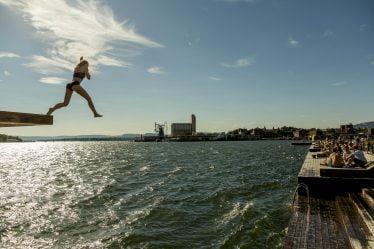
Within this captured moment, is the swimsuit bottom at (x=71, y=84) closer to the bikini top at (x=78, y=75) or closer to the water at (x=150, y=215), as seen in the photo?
the bikini top at (x=78, y=75)

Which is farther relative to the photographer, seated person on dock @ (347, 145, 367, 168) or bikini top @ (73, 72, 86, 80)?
seated person on dock @ (347, 145, 367, 168)

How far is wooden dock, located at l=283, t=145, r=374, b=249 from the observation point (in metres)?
9.56

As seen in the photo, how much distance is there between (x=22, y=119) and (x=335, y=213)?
11373 millimetres

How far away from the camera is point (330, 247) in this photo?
9.04m

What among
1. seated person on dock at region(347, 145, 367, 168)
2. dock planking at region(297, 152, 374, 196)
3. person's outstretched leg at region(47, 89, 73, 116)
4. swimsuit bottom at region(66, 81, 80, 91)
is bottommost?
dock planking at region(297, 152, 374, 196)

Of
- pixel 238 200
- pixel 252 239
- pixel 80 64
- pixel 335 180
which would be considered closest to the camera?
pixel 80 64

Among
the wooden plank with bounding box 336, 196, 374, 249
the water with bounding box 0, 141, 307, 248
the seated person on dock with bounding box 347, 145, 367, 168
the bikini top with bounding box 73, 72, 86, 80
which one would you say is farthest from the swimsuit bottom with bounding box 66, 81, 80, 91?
the seated person on dock with bounding box 347, 145, 367, 168

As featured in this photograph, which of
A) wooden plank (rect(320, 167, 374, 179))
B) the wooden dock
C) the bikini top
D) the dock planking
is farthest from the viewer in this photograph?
wooden plank (rect(320, 167, 374, 179))

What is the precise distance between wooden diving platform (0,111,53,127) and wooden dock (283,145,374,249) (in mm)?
7019

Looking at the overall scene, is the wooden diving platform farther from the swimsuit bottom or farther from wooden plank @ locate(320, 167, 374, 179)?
wooden plank @ locate(320, 167, 374, 179)

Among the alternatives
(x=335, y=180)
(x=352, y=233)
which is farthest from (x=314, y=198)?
(x=352, y=233)

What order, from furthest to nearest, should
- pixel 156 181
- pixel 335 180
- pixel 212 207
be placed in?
pixel 156 181, pixel 212 207, pixel 335 180

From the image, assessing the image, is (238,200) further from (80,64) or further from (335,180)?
(80,64)

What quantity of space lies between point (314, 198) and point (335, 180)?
1.95 metres
